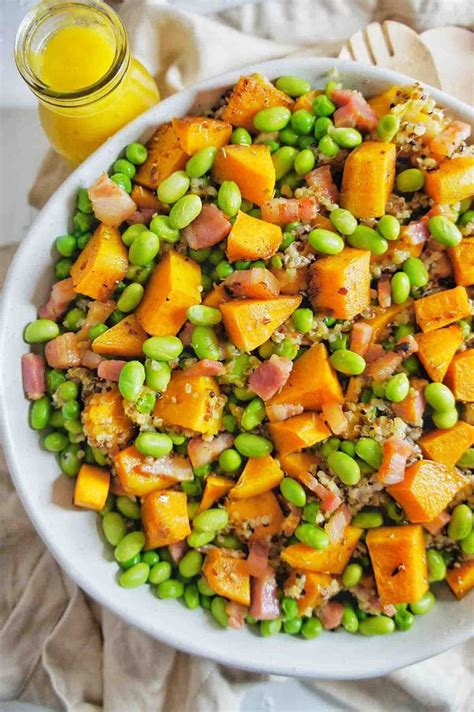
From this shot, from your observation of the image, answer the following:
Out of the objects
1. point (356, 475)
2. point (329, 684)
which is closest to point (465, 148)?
point (356, 475)

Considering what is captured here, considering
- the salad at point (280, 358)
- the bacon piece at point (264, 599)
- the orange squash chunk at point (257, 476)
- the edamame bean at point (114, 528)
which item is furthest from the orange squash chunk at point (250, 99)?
the bacon piece at point (264, 599)

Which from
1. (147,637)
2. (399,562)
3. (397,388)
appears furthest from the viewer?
(147,637)

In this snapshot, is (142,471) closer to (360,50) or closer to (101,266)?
(101,266)

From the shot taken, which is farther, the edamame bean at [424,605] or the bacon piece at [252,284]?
the edamame bean at [424,605]

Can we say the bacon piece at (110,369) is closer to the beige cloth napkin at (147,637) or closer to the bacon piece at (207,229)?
the bacon piece at (207,229)

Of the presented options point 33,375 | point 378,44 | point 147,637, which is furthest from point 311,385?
point 378,44

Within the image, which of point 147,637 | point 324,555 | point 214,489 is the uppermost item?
point 214,489
